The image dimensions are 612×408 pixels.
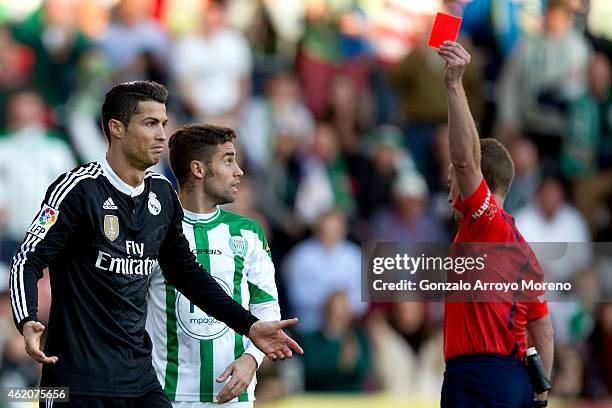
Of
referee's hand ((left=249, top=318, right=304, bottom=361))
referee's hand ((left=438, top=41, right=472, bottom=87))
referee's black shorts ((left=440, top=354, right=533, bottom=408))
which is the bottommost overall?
referee's black shorts ((left=440, top=354, right=533, bottom=408))

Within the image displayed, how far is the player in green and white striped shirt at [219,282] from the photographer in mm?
7074

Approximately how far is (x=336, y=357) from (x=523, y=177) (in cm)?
293

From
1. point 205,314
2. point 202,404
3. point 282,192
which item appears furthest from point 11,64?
point 202,404

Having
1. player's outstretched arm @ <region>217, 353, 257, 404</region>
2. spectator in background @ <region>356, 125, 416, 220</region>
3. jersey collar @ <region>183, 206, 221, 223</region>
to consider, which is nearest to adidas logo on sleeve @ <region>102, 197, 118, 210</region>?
jersey collar @ <region>183, 206, 221, 223</region>

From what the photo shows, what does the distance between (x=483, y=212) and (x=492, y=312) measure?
56 centimetres

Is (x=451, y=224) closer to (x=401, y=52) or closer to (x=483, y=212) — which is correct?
(x=401, y=52)

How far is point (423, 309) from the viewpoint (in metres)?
12.8

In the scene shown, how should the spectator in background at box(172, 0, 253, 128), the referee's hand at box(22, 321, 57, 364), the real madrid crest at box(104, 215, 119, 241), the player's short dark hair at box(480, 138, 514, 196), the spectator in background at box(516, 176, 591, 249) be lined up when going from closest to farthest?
1. the referee's hand at box(22, 321, 57, 364)
2. the real madrid crest at box(104, 215, 119, 241)
3. the player's short dark hair at box(480, 138, 514, 196)
4. the spectator in background at box(516, 176, 591, 249)
5. the spectator in background at box(172, 0, 253, 128)

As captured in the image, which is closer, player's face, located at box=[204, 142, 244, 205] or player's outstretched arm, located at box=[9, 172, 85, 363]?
player's outstretched arm, located at box=[9, 172, 85, 363]

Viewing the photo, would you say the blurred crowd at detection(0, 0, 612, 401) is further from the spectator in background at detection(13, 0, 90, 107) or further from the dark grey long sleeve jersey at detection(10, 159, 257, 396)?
the dark grey long sleeve jersey at detection(10, 159, 257, 396)

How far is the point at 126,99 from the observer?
654 cm

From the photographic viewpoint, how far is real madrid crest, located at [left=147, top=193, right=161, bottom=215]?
21.5ft

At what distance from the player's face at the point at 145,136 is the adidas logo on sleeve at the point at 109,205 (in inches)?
9.4

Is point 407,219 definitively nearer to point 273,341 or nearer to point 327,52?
point 327,52
